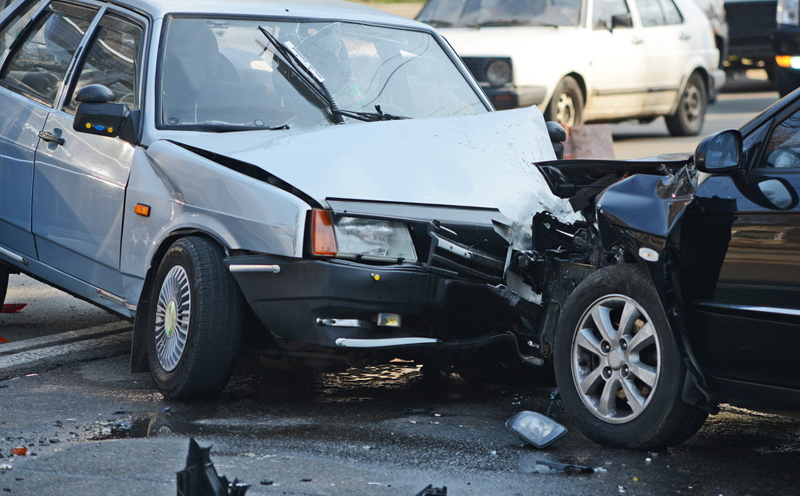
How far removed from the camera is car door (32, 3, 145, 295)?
558cm

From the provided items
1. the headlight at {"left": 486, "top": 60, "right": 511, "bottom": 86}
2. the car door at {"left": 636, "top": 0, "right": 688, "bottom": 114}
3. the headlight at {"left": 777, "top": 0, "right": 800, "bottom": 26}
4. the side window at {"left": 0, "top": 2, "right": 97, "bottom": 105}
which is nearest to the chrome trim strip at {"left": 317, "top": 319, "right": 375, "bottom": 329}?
the side window at {"left": 0, "top": 2, "right": 97, "bottom": 105}

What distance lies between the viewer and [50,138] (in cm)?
596

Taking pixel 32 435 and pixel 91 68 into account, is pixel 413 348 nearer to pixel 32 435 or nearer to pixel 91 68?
pixel 32 435

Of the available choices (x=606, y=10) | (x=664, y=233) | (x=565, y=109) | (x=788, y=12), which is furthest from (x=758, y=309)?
(x=788, y=12)

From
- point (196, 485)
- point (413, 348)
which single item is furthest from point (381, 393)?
point (196, 485)

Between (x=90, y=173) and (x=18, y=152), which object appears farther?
(x=18, y=152)

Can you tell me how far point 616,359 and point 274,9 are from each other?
2812 mm

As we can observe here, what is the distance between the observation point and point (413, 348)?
481 centimetres

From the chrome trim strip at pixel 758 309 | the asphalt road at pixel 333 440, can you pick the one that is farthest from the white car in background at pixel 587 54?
the chrome trim strip at pixel 758 309

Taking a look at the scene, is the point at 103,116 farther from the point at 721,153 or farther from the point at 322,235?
the point at 721,153

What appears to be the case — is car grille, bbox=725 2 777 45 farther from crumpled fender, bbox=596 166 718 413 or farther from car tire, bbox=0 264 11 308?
crumpled fender, bbox=596 166 718 413

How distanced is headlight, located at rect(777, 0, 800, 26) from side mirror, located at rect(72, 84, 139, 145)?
1138cm

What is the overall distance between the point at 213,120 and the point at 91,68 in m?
0.94

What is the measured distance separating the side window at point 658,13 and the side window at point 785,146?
10.4 metres
